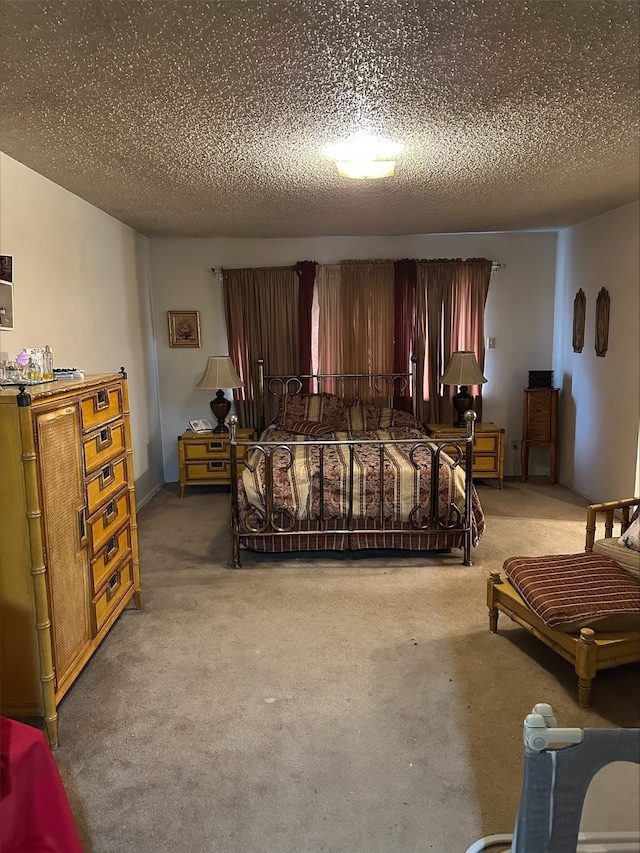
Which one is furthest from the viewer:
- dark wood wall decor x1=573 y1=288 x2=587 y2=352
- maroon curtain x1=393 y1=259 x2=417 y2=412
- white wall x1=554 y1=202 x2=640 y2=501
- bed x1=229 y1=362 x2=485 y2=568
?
maroon curtain x1=393 y1=259 x2=417 y2=412

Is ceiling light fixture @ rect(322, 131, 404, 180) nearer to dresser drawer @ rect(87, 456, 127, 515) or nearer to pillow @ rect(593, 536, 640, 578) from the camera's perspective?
dresser drawer @ rect(87, 456, 127, 515)

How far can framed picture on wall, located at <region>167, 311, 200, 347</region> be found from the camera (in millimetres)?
5188

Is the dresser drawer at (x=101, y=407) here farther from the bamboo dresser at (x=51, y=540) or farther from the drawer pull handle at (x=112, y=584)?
the drawer pull handle at (x=112, y=584)

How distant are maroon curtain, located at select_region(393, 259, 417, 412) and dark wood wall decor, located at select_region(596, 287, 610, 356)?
164 centimetres

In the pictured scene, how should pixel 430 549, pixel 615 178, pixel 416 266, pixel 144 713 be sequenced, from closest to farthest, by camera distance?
pixel 144 713
pixel 615 178
pixel 430 549
pixel 416 266

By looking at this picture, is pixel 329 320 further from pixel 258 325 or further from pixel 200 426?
pixel 200 426

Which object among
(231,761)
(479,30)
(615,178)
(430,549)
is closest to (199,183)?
(479,30)

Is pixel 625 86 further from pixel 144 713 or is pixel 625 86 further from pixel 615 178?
pixel 144 713

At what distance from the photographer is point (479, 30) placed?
5.21 ft

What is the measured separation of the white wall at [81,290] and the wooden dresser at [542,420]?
123 inches

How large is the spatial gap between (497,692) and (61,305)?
281 centimetres

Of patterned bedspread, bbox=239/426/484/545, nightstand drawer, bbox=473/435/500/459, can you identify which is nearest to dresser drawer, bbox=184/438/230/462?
patterned bedspread, bbox=239/426/484/545

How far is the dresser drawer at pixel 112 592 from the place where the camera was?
2.40 m

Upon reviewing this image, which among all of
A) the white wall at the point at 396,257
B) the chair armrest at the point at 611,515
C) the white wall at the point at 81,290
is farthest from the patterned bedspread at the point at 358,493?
the white wall at the point at 396,257
